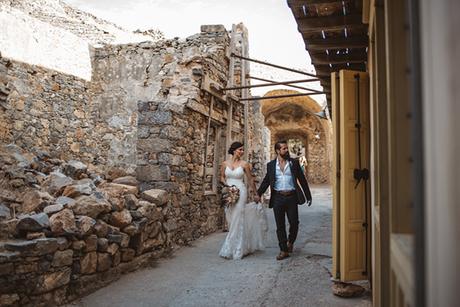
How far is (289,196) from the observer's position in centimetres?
556

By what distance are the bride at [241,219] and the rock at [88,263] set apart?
2093 millimetres

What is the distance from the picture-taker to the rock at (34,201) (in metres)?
4.11

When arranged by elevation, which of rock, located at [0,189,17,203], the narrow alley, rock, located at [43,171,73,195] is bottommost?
the narrow alley

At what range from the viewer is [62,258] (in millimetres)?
3631

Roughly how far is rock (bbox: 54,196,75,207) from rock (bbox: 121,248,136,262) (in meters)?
0.84

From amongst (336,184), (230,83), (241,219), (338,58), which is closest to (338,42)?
(338,58)

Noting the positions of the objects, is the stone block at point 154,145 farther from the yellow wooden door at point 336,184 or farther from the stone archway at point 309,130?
the stone archway at point 309,130

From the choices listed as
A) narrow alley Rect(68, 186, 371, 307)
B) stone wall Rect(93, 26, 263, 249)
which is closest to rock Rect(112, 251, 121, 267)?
narrow alley Rect(68, 186, 371, 307)

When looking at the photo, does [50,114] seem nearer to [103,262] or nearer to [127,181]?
[127,181]

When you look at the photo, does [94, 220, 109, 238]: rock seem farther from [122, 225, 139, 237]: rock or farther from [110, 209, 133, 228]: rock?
[122, 225, 139, 237]: rock

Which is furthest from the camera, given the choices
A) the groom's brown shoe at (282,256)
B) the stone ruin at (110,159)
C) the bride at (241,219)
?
the bride at (241,219)

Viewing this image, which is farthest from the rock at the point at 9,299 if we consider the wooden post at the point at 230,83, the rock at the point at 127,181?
the wooden post at the point at 230,83

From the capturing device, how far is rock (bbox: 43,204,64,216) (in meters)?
3.94

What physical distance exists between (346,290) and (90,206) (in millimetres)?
2736
